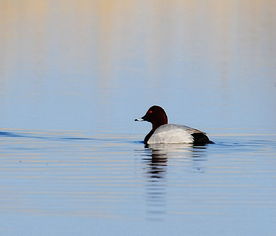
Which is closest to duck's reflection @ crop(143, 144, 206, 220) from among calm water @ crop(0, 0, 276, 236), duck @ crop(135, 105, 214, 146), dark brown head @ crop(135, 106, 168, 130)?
calm water @ crop(0, 0, 276, 236)

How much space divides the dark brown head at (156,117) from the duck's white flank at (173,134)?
0.84 meters

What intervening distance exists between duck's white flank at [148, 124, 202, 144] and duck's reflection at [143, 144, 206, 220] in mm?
140

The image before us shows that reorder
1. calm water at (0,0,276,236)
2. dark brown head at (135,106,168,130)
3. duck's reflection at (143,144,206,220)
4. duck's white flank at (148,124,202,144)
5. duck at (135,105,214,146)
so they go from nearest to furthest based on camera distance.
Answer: calm water at (0,0,276,236), duck's reflection at (143,144,206,220), duck at (135,105,214,146), duck's white flank at (148,124,202,144), dark brown head at (135,106,168,130)

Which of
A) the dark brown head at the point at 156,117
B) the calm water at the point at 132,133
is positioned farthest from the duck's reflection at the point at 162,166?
the dark brown head at the point at 156,117

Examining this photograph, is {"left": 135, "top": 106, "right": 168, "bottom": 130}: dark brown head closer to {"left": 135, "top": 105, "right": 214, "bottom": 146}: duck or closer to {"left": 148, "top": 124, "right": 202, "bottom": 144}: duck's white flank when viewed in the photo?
{"left": 135, "top": 105, "right": 214, "bottom": 146}: duck

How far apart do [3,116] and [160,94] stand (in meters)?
4.75

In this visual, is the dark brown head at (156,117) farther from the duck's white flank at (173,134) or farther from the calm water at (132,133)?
the duck's white flank at (173,134)

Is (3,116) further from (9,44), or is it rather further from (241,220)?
(9,44)

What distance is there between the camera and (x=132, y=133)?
19125mm

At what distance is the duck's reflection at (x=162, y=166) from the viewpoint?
1207 centimetres

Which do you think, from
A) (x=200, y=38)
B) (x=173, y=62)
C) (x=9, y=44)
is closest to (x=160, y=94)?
(x=173, y=62)

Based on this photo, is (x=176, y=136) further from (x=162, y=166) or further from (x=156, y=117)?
(x=162, y=166)

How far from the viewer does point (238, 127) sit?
19.5m

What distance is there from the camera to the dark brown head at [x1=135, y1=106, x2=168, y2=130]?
757 inches
